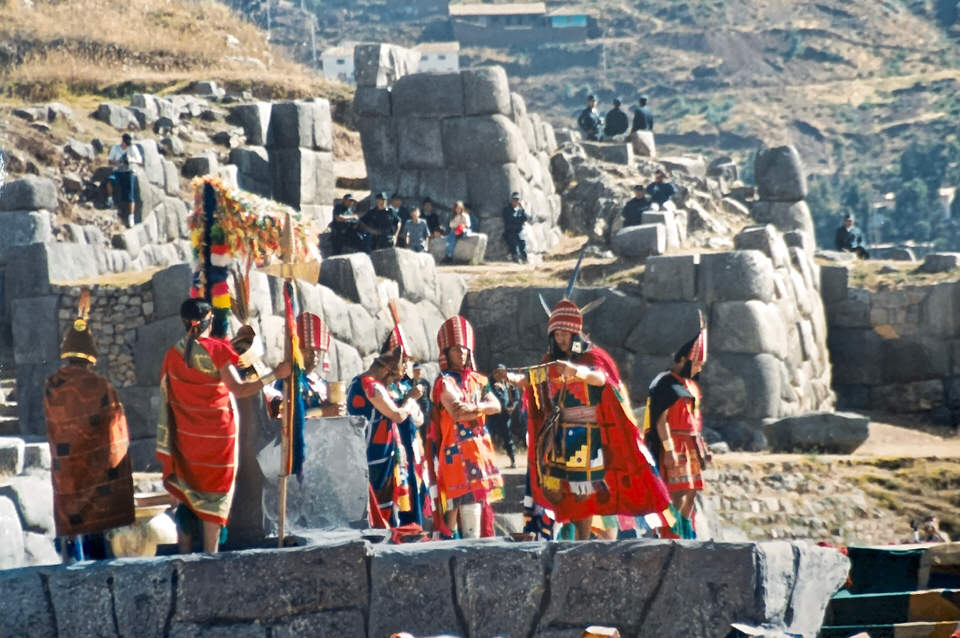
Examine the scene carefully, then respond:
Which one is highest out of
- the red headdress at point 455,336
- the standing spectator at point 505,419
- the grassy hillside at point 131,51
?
the grassy hillside at point 131,51

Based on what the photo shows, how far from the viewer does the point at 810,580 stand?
25.7ft

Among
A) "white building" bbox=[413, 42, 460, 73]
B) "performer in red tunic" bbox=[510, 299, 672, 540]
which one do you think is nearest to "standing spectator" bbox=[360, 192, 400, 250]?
"performer in red tunic" bbox=[510, 299, 672, 540]

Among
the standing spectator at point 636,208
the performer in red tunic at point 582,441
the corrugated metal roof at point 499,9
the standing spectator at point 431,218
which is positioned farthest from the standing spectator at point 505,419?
Answer: the corrugated metal roof at point 499,9

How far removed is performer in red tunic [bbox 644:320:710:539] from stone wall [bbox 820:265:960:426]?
43.3 ft

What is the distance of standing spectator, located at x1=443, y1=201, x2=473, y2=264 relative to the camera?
23147 millimetres

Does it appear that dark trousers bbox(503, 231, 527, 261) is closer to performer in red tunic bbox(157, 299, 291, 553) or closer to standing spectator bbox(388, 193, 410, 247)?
standing spectator bbox(388, 193, 410, 247)

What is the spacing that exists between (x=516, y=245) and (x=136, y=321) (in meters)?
7.58

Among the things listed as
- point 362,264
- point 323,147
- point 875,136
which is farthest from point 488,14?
point 362,264

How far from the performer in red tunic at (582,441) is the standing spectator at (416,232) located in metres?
13.1

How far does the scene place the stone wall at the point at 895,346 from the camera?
23.1 metres

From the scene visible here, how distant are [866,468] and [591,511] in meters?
9.45

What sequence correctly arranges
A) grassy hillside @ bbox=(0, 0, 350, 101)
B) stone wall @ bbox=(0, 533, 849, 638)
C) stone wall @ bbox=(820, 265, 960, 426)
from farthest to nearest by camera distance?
grassy hillside @ bbox=(0, 0, 350, 101)
stone wall @ bbox=(820, 265, 960, 426)
stone wall @ bbox=(0, 533, 849, 638)

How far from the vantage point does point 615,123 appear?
29.3 meters

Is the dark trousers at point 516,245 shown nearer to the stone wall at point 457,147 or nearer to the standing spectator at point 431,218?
the stone wall at point 457,147
